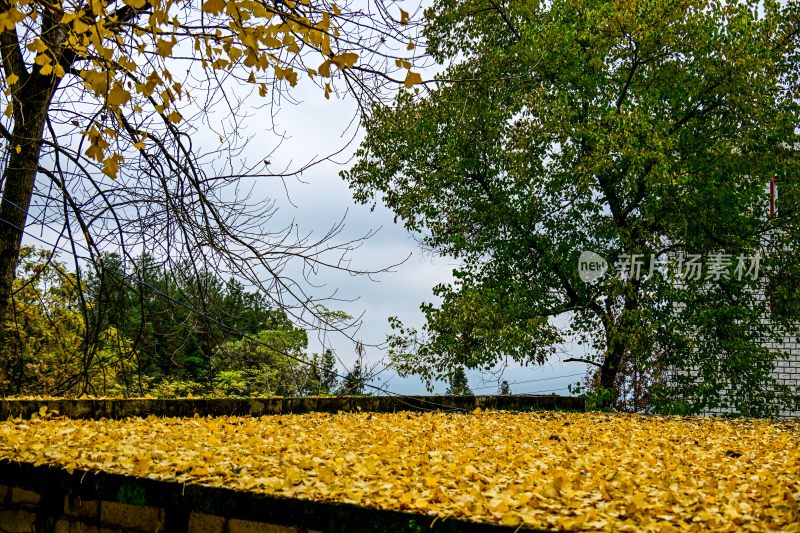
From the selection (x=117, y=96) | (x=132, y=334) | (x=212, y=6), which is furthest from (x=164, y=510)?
(x=132, y=334)

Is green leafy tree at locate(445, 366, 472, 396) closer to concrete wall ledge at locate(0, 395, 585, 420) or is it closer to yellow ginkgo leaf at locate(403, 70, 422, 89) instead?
concrete wall ledge at locate(0, 395, 585, 420)

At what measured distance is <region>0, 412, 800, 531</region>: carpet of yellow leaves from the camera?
295 centimetres

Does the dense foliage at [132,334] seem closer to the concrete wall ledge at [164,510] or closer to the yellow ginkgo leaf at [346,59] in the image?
the concrete wall ledge at [164,510]

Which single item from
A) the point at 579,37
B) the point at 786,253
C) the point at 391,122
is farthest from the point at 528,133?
the point at 391,122

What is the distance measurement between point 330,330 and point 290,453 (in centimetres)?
82

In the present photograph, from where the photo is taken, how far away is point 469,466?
12.9 ft

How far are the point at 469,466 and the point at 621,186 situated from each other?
11.0 m

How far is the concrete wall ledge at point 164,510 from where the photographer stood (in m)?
2.73

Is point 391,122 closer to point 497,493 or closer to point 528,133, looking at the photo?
point 497,493

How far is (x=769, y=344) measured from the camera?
16.5 meters

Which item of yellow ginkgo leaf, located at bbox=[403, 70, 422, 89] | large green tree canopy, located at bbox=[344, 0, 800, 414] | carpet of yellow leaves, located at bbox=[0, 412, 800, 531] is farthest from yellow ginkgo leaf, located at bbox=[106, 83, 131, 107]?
large green tree canopy, located at bbox=[344, 0, 800, 414]

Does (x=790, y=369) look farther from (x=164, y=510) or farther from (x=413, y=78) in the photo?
(x=164, y=510)

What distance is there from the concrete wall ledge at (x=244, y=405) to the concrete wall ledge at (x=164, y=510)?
5.77 feet

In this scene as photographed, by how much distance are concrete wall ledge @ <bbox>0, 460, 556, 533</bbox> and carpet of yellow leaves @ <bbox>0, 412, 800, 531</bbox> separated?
84 mm
